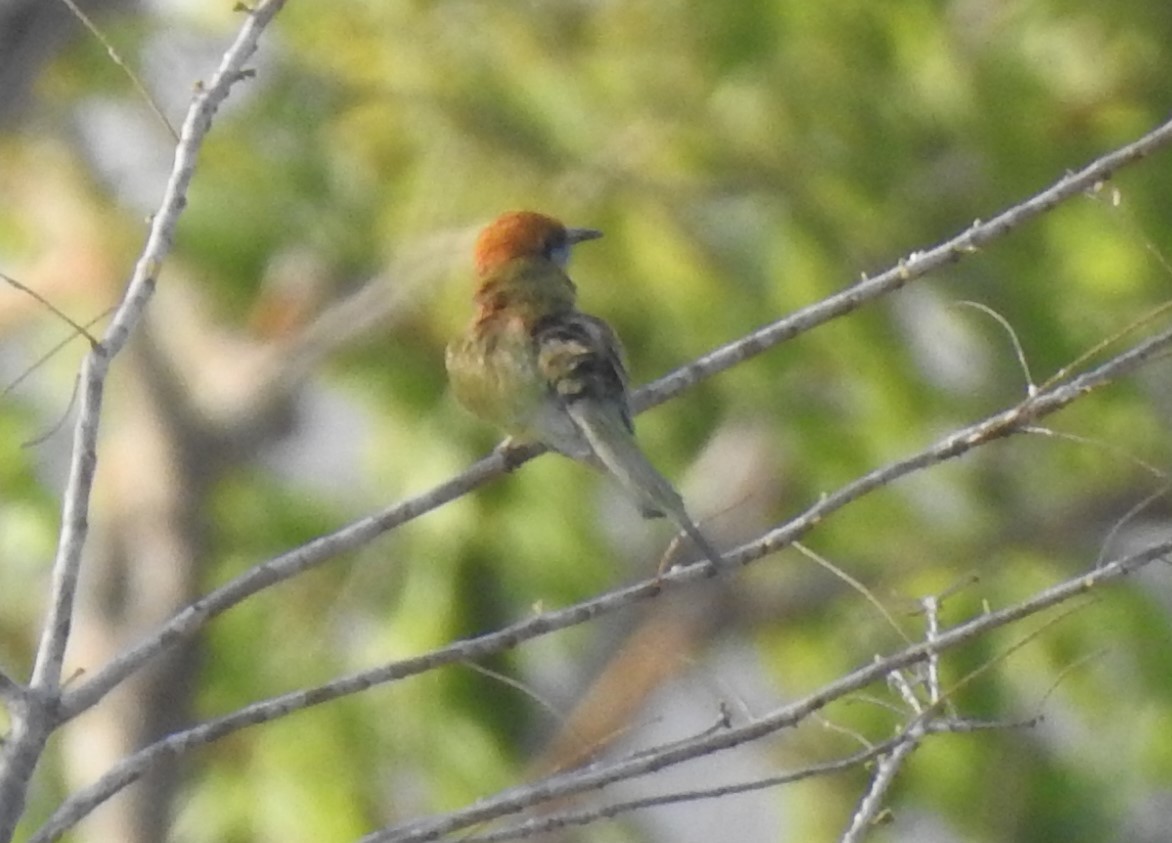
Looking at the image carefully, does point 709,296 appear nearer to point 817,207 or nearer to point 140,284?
point 817,207

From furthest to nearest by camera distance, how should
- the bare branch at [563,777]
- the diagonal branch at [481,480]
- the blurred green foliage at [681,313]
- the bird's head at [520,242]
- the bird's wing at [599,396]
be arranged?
the blurred green foliage at [681,313] → the bird's head at [520,242] → the bird's wing at [599,396] → the diagonal branch at [481,480] → the bare branch at [563,777]

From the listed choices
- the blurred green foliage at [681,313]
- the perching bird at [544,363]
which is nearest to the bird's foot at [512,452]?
the perching bird at [544,363]

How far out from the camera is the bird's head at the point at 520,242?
342 centimetres

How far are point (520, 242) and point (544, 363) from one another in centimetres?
41

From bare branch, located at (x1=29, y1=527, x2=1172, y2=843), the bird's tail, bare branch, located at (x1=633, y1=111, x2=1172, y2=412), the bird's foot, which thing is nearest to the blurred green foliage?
the bird's foot

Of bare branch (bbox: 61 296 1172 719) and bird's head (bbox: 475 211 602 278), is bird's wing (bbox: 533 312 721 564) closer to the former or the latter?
bird's head (bbox: 475 211 602 278)

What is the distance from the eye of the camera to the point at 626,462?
2807mm

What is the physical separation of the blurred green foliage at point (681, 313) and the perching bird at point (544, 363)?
70.0 inches

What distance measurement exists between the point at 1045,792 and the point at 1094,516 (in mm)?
883

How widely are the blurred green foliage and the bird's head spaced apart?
168 cm

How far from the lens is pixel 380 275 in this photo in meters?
6.06

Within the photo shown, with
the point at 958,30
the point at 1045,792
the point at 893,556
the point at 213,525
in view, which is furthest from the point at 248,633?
the point at 958,30

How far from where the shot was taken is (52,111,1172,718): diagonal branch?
7.03 feet

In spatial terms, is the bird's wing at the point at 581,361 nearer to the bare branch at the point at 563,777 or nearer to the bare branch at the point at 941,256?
the bare branch at the point at 941,256
